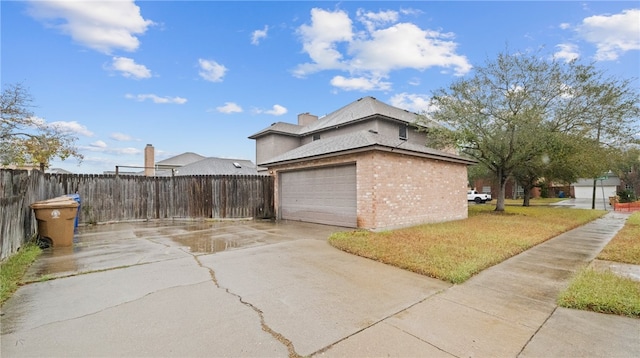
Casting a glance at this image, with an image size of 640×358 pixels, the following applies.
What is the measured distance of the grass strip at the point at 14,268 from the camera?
380 cm

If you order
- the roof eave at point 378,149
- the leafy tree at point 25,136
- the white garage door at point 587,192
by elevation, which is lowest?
the white garage door at point 587,192

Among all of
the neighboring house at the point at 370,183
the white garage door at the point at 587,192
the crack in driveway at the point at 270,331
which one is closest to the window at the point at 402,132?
the neighboring house at the point at 370,183

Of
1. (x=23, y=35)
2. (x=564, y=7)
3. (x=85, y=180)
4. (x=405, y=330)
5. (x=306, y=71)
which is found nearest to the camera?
(x=405, y=330)

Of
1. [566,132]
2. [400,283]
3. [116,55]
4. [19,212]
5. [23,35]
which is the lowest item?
[400,283]

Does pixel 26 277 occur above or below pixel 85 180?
below

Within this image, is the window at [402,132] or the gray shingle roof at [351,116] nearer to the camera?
the gray shingle roof at [351,116]

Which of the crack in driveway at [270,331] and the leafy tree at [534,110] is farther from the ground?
the leafy tree at [534,110]

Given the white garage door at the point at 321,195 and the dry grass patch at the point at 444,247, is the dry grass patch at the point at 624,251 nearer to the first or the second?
the dry grass patch at the point at 444,247

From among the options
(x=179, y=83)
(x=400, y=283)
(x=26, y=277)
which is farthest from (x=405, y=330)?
(x=179, y=83)

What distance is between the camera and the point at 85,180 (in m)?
11.4

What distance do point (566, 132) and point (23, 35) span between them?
→ 21.8 m

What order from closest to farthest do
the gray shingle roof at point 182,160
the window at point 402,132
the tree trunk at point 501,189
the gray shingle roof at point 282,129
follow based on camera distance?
the tree trunk at point 501,189
the window at point 402,132
the gray shingle roof at point 282,129
the gray shingle roof at point 182,160

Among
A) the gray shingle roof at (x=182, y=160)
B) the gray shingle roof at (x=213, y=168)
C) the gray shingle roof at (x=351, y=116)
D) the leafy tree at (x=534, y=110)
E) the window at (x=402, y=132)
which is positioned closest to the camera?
the leafy tree at (x=534, y=110)

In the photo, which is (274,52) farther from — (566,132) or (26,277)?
(566,132)
